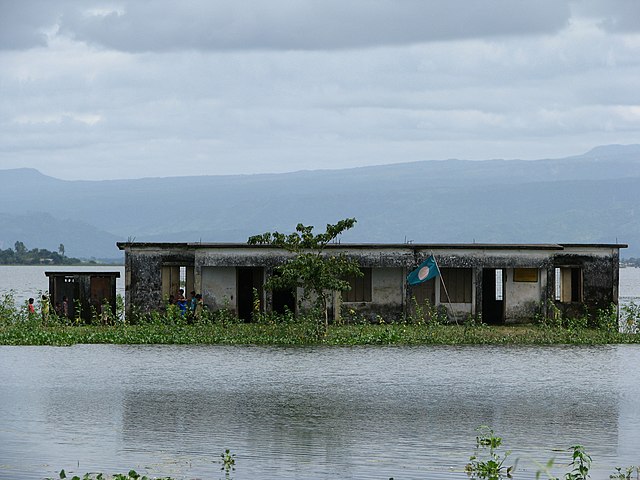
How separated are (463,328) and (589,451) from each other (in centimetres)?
2305

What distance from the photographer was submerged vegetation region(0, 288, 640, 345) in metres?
36.7

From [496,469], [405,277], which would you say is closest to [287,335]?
[405,277]

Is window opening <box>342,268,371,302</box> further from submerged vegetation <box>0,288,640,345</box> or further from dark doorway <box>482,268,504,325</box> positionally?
dark doorway <box>482,268,504,325</box>

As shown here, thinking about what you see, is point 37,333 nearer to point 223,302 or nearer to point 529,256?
point 223,302

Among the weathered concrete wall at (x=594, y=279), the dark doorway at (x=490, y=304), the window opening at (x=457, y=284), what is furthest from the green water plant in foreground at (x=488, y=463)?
the dark doorway at (x=490, y=304)

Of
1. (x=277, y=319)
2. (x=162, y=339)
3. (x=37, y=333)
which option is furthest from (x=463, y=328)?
(x=37, y=333)

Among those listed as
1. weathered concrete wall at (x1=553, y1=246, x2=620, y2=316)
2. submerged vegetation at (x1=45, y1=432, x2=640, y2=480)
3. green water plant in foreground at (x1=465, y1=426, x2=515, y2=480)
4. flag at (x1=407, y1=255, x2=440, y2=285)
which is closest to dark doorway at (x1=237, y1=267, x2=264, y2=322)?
flag at (x1=407, y1=255, x2=440, y2=285)

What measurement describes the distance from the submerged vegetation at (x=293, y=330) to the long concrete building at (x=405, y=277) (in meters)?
0.51

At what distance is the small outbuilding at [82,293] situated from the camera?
140ft

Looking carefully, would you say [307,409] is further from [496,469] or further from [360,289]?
[360,289]

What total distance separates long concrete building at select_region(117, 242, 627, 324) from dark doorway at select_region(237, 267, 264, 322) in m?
0.32

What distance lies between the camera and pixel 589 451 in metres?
18.1

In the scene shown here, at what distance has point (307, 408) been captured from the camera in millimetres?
22875

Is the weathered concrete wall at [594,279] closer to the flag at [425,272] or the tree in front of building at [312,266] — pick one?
the flag at [425,272]
